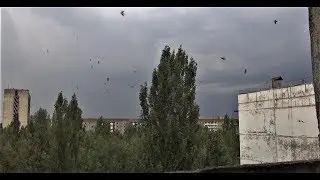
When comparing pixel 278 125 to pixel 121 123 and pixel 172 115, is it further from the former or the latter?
pixel 121 123

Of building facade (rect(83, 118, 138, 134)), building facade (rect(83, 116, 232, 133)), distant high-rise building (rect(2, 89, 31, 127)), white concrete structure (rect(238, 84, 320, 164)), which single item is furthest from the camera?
building facade (rect(83, 118, 138, 134))

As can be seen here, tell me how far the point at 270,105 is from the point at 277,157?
2801mm

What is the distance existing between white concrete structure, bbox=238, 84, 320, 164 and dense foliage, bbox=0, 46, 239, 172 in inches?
79.2

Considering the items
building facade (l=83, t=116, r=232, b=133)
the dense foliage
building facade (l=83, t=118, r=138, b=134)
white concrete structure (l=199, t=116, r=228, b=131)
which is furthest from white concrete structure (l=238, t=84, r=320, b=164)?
building facade (l=83, t=118, r=138, b=134)

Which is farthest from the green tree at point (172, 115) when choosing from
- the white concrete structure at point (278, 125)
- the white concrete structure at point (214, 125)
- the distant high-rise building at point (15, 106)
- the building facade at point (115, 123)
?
the distant high-rise building at point (15, 106)

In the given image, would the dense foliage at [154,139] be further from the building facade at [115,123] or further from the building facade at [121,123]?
the building facade at [115,123]

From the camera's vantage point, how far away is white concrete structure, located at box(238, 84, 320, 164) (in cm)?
1677

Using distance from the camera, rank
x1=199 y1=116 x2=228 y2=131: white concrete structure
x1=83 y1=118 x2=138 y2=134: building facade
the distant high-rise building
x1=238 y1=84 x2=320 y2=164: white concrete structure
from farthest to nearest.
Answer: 1. x1=83 y1=118 x2=138 y2=134: building facade
2. the distant high-rise building
3. x1=199 y1=116 x2=228 y2=131: white concrete structure
4. x1=238 y1=84 x2=320 y2=164: white concrete structure

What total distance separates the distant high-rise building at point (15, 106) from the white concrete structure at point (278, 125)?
23.6 metres

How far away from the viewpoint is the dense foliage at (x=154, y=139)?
15719 millimetres

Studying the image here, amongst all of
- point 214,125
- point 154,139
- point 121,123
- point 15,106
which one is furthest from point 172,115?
point 121,123

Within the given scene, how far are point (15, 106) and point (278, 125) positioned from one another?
89.0 feet

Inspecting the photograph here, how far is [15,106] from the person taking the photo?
36.2 meters

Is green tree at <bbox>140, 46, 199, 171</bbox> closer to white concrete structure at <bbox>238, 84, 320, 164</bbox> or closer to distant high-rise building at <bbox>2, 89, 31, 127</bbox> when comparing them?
white concrete structure at <bbox>238, 84, 320, 164</bbox>
